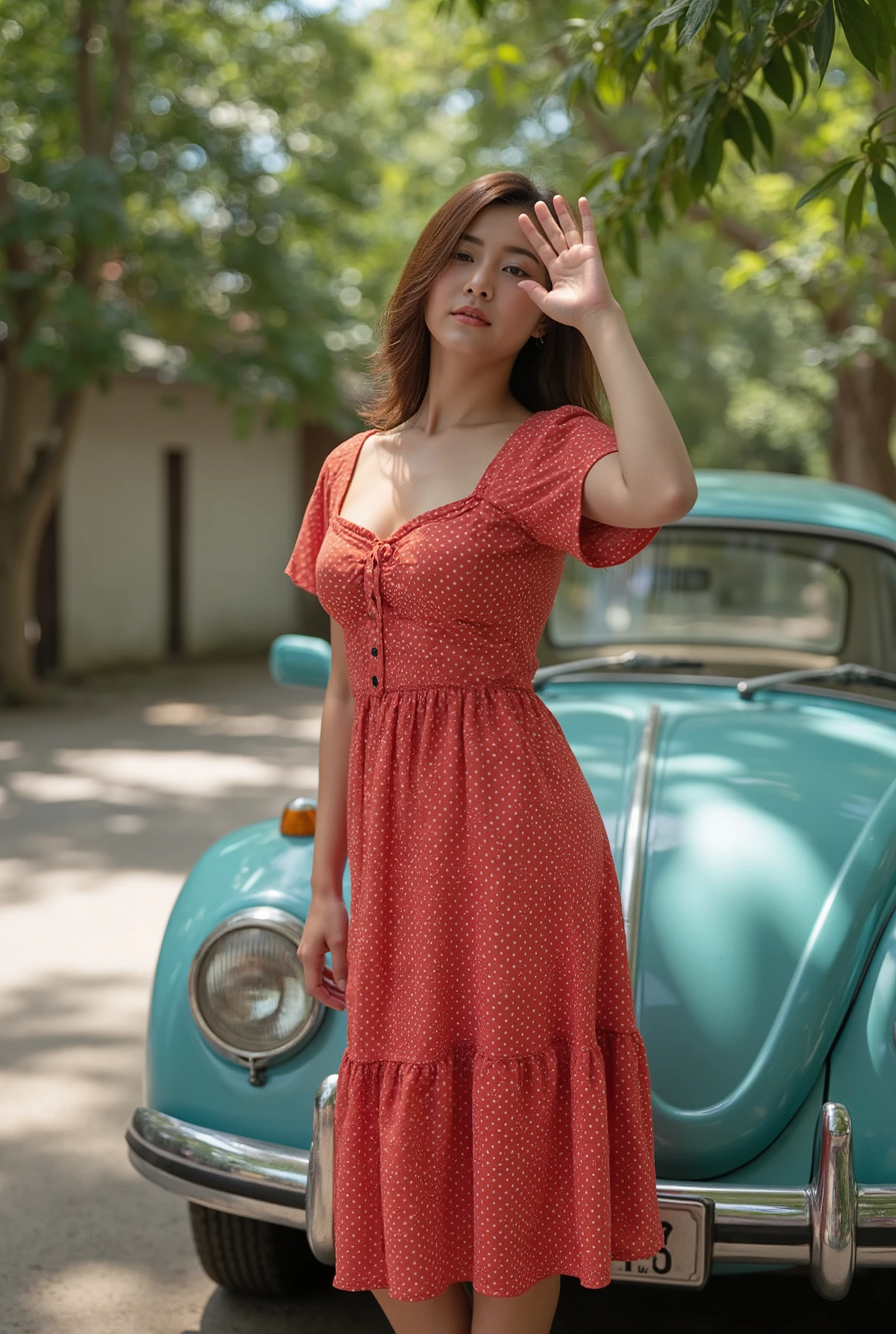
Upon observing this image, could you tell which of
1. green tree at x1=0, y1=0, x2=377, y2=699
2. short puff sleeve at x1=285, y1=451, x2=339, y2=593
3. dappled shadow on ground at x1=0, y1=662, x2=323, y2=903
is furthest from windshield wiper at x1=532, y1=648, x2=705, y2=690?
green tree at x1=0, y1=0, x2=377, y2=699

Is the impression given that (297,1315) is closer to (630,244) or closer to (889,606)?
(889,606)

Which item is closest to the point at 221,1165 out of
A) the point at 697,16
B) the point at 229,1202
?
the point at 229,1202

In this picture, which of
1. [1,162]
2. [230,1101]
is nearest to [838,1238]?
[230,1101]

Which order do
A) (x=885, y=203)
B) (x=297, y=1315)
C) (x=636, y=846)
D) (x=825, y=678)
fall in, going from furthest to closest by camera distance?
(x=825, y=678) < (x=297, y=1315) < (x=885, y=203) < (x=636, y=846)

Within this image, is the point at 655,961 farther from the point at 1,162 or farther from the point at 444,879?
the point at 1,162

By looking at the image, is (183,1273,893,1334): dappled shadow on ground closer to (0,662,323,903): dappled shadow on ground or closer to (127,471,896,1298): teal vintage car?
(127,471,896,1298): teal vintage car

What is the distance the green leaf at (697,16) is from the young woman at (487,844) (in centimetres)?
45

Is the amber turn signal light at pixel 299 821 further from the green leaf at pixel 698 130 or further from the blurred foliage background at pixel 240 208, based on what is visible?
the blurred foliage background at pixel 240 208

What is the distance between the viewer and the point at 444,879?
2156 mm

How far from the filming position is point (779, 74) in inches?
120

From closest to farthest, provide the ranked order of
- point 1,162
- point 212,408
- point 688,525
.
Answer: point 688,525 < point 1,162 < point 212,408

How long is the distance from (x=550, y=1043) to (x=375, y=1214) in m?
0.37

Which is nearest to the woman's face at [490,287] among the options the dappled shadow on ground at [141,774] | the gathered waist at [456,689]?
the gathered waist at [456,689]

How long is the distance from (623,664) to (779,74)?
1.52 meters
